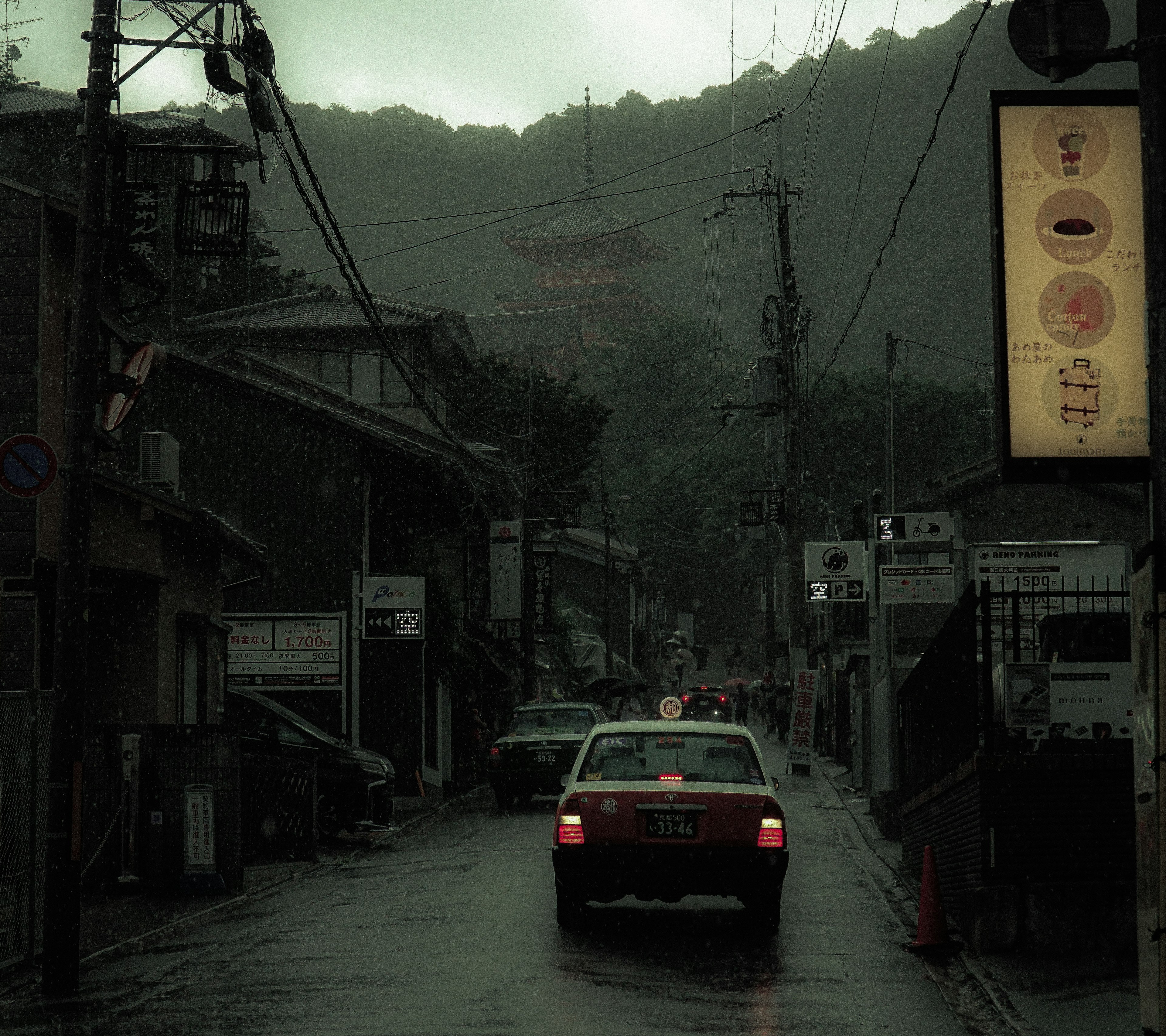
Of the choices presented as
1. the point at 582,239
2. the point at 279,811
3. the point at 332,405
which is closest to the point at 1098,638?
the point at 279,811

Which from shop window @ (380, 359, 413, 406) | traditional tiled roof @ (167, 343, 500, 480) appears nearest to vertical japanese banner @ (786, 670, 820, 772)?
traditional tiled roof @ (167, 343, 500, 480)

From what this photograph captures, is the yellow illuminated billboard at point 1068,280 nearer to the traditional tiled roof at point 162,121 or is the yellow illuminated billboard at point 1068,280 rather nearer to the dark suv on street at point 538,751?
the dark suv on street at point 538,751

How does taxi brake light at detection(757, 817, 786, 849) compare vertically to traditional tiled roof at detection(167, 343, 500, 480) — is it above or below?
below

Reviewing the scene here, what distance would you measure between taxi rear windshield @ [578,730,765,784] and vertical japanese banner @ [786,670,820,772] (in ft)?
66.1

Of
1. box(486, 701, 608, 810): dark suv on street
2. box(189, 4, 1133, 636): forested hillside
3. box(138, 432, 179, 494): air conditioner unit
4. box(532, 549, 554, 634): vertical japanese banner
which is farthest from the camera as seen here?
box(189, 4, 1133, 636): forested hillside

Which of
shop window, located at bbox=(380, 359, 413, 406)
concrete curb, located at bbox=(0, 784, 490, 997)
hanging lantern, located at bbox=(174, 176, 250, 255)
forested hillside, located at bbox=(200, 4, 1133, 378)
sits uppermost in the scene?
forested hillside, located at bbox=(200, 4, 1133, 378)

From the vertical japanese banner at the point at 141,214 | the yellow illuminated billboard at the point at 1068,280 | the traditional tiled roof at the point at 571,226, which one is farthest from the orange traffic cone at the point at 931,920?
the traditional tiled roof at the point at 571,226

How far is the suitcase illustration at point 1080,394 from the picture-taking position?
8516mm

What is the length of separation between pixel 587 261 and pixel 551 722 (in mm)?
68978

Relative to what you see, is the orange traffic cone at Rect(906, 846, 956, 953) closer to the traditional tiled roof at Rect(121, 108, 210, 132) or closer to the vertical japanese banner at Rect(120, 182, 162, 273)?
the vertical japanese banner at Rect(120, 182, 162, 273)

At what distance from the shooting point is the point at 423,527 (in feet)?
109

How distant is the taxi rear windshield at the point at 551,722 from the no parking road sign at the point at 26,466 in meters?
14.9

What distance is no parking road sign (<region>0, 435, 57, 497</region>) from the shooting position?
35.0 feet

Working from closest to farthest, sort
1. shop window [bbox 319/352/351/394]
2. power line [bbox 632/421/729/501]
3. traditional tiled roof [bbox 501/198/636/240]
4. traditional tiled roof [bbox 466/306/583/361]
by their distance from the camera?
shop window [bbox 319/352/351/394] → power line [bbox 632/421/729/501] → traditional tiled roof [bbox 466/306/583/361] → traditional tiled roof [bbox 501/198/636/240]
